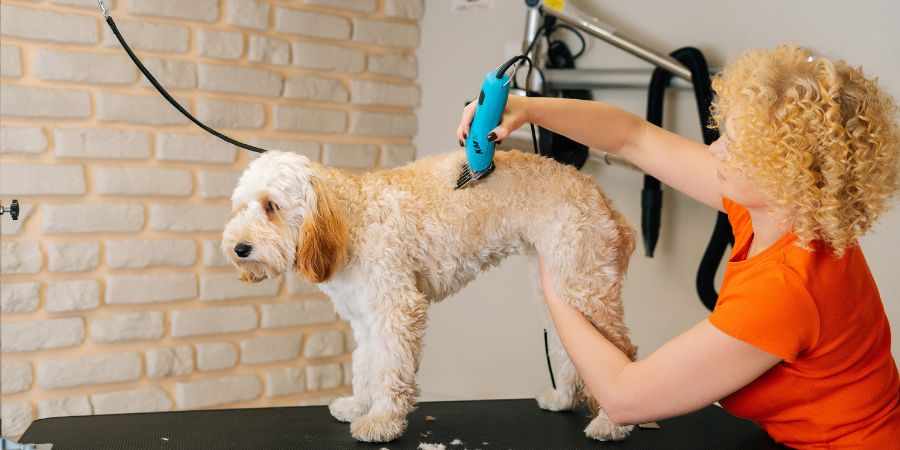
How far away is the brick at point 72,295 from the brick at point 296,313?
0.42m

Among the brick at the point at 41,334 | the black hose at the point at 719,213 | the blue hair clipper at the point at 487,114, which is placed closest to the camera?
the blue hair clipper at the point at 487,114

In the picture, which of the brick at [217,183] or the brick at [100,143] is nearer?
the brick at [100,143]

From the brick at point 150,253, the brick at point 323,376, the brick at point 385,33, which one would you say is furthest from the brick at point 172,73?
the brick at point 323,376

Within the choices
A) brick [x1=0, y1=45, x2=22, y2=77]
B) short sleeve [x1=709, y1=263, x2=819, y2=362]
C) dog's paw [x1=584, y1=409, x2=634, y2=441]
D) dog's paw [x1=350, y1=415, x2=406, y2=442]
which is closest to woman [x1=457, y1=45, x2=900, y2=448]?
short sleeve [x1=709, y1=263, x2=819, y2=362]

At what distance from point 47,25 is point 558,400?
1359mm

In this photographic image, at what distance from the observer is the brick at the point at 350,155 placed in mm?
2184

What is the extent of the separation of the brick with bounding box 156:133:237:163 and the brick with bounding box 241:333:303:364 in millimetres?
487

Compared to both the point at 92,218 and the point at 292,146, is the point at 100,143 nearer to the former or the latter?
the point at 92,218

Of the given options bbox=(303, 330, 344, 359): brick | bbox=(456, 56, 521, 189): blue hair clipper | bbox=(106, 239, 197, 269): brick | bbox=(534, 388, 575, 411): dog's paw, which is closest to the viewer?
bbox=(456, 56, 521, 189): blue hair clipper

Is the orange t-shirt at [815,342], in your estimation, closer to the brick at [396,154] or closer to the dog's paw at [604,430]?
the dog's paw at [604,430]

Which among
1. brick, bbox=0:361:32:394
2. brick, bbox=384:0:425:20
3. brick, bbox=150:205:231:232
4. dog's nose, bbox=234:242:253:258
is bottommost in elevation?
brick, bbox=0:361:32:394

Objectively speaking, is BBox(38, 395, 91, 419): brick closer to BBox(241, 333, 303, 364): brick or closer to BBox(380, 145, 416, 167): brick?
BBox(241, 333, 303, 364): brick

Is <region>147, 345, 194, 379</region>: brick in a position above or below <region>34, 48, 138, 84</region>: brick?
below

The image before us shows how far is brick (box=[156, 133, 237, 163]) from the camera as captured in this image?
1.92 metres
